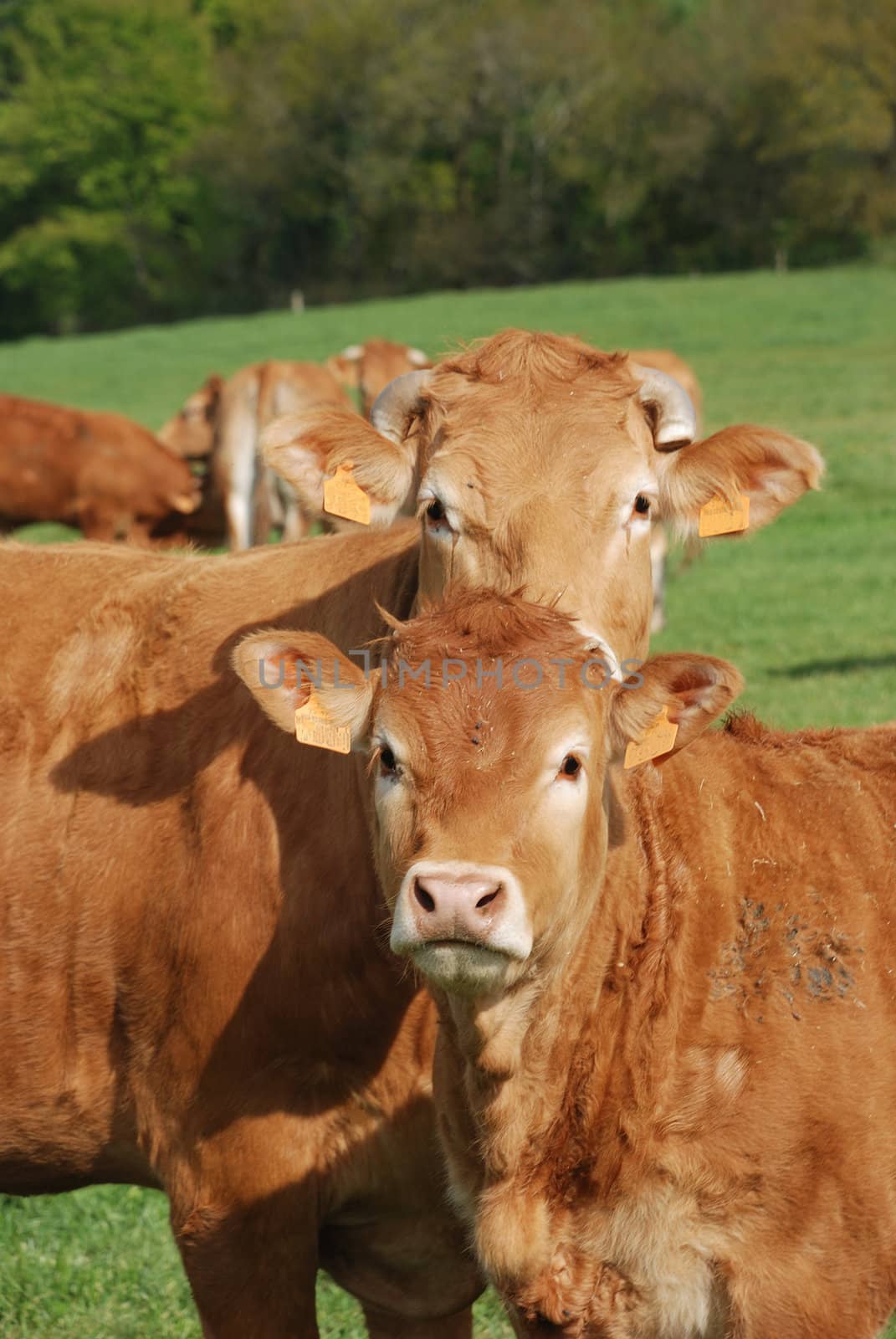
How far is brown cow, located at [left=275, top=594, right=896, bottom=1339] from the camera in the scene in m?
3.12

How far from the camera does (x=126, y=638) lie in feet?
14.4

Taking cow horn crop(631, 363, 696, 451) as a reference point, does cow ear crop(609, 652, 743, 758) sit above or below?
below

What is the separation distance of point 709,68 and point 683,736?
62629 millimetres

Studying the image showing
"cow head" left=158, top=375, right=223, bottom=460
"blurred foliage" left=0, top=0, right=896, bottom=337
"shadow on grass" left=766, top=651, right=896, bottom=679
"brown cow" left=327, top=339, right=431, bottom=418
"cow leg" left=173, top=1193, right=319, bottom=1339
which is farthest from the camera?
"blurred foliage" left=0, top=0, right=896, bottom=337

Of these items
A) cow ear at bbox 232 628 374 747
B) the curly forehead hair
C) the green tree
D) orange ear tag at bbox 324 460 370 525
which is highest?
the curly forehead hair

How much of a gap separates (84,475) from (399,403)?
12.7 m

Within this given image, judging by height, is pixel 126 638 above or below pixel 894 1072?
above

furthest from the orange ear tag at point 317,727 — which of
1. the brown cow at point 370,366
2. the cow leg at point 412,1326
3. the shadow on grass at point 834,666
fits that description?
the brown cow at point 370,366

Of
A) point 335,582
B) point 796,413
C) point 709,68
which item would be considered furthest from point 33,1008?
point 709,68

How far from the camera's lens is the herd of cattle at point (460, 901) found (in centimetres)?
327

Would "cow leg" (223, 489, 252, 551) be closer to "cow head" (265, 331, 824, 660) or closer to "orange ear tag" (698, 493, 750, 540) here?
"cow head" (265, 331, 824, 660)

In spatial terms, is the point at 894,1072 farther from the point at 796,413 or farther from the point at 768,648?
the point at 796,413

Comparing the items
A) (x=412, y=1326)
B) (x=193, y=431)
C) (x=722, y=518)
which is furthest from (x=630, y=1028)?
(x=193, y=431)

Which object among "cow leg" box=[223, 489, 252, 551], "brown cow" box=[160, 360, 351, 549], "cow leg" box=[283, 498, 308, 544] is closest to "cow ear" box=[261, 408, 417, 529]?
"cow leg" box=[283, 498, 308, 544]
